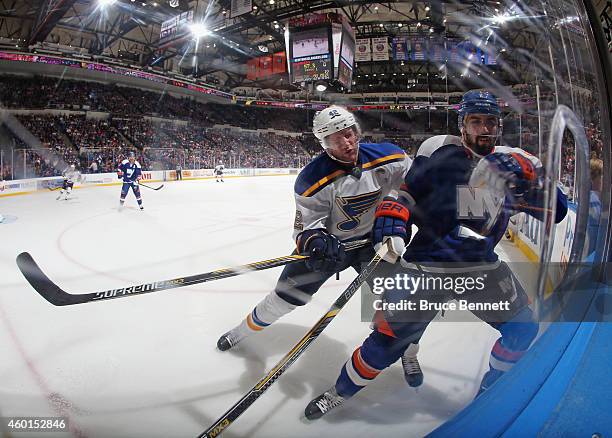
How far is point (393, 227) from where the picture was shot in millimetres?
736

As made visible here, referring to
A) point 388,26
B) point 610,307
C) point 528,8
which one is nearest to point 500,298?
point 610,307

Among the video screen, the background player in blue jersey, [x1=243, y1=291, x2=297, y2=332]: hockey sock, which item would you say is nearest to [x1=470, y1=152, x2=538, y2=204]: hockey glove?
the video screen

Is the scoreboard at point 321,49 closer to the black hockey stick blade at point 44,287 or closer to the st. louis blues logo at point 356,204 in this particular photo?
the st. louis blues logo at point 356,204

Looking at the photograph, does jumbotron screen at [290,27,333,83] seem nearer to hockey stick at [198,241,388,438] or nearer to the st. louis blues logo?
the st. louis blues logo

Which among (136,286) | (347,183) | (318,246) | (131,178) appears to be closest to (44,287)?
(136,286)

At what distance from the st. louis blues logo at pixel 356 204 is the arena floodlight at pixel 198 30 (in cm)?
81

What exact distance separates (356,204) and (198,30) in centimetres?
85

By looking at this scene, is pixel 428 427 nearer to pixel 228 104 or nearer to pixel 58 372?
pixel 58 372

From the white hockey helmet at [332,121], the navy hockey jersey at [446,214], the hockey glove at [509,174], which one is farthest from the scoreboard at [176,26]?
the hockey glove at [509,174]

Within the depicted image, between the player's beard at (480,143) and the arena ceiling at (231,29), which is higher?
the arena ceiling at (231,29)

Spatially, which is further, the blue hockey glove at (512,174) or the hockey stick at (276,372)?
the hockey stick at (276,372)

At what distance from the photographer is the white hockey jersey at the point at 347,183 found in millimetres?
860

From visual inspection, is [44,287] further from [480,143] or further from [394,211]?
[480,143]

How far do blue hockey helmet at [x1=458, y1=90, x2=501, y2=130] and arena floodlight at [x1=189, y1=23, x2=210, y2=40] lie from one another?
955 millimetres
